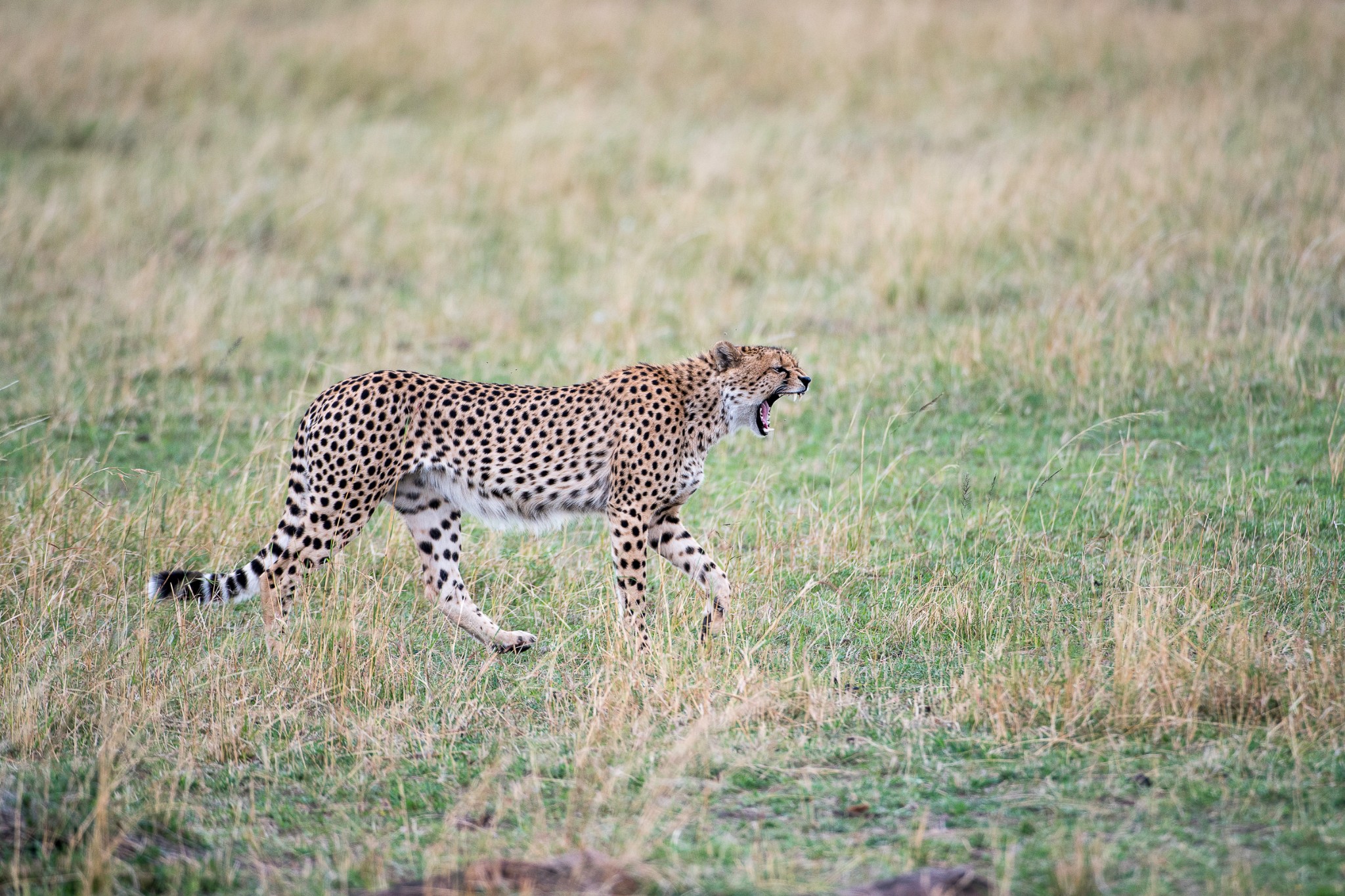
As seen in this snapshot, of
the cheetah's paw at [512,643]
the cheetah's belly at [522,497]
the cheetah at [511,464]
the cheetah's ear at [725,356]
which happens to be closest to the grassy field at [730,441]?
the cheetah's paw at [512,643]

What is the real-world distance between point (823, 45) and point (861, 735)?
1207 cm

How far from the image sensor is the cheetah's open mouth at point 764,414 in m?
5.67

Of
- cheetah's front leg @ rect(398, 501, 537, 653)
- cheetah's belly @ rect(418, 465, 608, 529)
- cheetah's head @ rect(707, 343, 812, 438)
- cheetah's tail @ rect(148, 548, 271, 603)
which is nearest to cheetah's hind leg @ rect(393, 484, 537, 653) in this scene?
cheetah's front leg @ rect(398, 501, 537, 653)

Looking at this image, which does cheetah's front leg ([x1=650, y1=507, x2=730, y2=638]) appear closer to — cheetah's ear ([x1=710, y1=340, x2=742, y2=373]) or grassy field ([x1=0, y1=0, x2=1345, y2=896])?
grassy field ([x1=0, y1=0, x2=1345, y2=896])

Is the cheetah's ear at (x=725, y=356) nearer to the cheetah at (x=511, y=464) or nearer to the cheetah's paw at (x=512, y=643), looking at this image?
the cheetah at (x=511, y=464)

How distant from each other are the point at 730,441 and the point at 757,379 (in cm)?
241

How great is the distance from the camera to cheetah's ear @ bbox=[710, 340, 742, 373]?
18.6 feet

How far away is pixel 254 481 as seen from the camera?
271 inches

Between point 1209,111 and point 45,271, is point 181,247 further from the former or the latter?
point 1209,111

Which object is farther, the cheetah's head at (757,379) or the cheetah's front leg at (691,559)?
the cheetah's head at (757,379)

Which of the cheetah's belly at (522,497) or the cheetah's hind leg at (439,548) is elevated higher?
the cheetah's belly at (522,497)

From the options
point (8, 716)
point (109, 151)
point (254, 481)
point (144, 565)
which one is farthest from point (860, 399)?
point (109, 151)

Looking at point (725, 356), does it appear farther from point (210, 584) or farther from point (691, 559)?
point (210, 584)

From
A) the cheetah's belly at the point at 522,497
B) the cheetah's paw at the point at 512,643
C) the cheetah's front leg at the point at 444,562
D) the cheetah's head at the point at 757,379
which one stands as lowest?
the cheetah's paw at the point at 512,643
